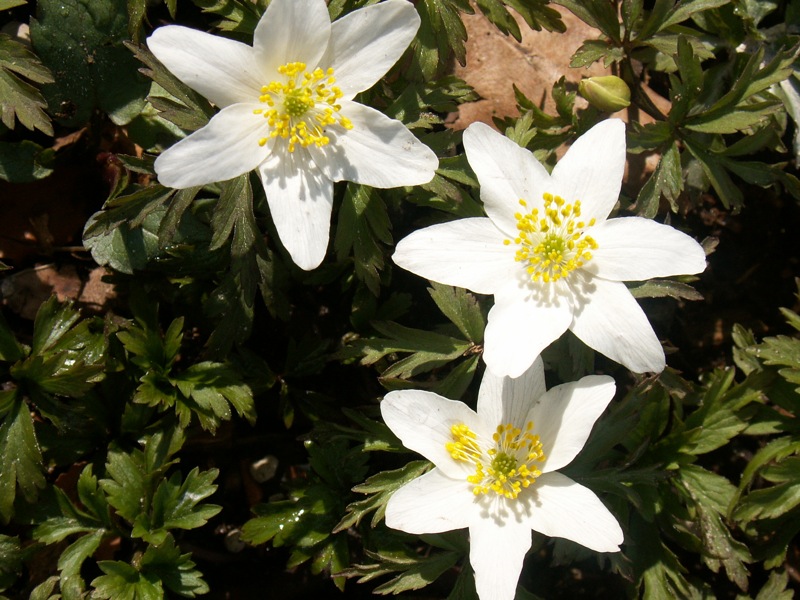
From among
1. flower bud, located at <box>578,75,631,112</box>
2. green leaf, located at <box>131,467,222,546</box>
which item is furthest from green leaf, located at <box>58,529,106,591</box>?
flower bud, located at <box>578,75,631,112</box>

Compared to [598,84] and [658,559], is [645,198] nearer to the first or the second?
[598,84]

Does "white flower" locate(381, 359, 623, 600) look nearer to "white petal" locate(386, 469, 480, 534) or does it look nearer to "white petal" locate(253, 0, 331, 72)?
"white petal" locate(386, 469, 480, 534)

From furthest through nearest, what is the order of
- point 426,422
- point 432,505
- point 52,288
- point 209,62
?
point 52,288
point 426,422
point 432,505
point 209,62

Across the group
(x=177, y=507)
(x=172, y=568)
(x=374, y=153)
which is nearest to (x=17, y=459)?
(x=177, y=507)

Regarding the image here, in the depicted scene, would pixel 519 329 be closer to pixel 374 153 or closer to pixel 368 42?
pixel 374 153

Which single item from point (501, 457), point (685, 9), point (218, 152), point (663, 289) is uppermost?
point (685, 9)

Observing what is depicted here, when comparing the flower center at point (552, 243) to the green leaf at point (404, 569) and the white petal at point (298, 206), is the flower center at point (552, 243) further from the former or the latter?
the green leaf at point (404, 569)
